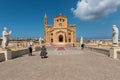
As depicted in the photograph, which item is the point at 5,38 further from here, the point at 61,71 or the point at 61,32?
the point at 61,32

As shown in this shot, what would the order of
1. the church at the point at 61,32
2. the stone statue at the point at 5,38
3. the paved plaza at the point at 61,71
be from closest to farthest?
the paved plaza at the point at 61,71 < the stone statue at the point at 5,38 < the church at the point at 61,32

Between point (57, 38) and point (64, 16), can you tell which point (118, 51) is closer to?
point (57, 38)

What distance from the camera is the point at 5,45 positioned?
44.5 ft

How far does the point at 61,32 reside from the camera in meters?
61.6

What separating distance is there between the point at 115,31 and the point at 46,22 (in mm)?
62072

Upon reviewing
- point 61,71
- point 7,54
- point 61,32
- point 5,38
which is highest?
point 61,32

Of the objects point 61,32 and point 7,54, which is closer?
point 7,54

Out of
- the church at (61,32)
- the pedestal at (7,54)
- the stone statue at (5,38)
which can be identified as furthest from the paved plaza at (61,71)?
the church at (61,32)

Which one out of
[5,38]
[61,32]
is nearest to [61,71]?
[5,38]

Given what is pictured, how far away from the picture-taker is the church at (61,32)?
61228 mm

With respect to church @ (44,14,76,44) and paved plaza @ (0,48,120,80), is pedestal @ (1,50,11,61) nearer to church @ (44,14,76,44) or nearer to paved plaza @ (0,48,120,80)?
paved plaza @ (0,48,120,80)

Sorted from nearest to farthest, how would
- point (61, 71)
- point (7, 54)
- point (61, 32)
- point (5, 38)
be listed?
point (61, 71) → point (7, 54) → point (5, 38) → point (61, 32)

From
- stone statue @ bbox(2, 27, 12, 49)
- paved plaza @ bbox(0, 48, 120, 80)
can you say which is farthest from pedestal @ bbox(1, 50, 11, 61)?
paved plaza @ bbox(0, 48, 120, 80)

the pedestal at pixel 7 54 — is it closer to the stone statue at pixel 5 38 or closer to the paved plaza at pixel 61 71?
the stone statue at pixel 5 38
